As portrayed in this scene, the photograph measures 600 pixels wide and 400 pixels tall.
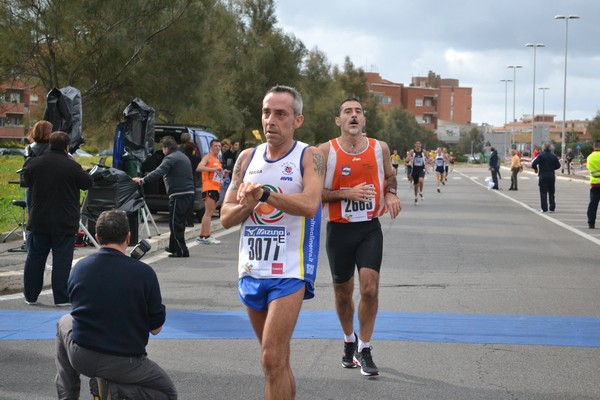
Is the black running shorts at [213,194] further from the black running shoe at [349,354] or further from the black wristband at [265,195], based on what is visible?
the black wristband at [265,195]

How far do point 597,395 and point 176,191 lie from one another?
9.01 m

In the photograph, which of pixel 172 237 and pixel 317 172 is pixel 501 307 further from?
pixel 172 237

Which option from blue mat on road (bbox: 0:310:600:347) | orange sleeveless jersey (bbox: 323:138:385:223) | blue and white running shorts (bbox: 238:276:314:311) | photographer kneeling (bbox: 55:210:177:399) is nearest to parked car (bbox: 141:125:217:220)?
blue mat on road (bbox: 0:310:600:347)

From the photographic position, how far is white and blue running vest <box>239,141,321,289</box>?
516cm

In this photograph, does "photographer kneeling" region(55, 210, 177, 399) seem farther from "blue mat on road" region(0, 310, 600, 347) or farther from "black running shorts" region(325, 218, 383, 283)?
"blue mat on road" region(0, 310, 600, 347)

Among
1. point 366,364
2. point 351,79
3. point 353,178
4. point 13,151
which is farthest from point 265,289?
point 351,79

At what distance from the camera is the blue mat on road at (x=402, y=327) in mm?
8289

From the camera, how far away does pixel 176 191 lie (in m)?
14.5

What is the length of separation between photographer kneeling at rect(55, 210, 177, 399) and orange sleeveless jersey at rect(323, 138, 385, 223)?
2345 mm

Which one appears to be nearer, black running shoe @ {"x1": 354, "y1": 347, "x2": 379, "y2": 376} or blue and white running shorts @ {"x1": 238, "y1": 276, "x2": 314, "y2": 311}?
blue and white running shorts @ {"x1": 238, "y1": 276, "x2": 314, "y2": 311}

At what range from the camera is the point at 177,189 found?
14.4 meters

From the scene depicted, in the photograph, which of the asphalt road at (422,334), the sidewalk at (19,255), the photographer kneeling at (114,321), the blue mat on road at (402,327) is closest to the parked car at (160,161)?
the sidewalk at (19,255)

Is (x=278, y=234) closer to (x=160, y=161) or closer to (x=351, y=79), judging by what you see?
(x=160, y=161)

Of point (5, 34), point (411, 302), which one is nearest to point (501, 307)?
point (411, 302)
